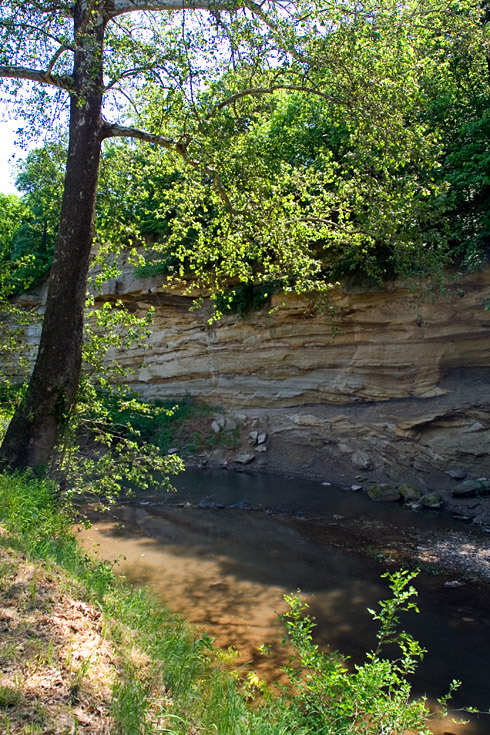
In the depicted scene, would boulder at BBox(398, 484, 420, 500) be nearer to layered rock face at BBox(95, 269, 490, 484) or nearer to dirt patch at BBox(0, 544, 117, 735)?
layered rock face at BBox(95, 269, 490, 484)

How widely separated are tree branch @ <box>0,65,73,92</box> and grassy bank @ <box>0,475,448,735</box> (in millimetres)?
5044

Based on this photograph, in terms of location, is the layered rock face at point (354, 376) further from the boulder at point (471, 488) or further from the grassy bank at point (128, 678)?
the grassy bank at point (128, 678)

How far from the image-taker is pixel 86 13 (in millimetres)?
6059

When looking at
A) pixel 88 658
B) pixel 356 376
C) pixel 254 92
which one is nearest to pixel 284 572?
pixel 88 658

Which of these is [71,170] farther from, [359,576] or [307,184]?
[359,576]

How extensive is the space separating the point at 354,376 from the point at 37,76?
9106 mm

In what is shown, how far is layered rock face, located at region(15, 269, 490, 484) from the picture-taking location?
10.9 meters

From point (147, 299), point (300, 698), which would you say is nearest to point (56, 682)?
point (300, 698)

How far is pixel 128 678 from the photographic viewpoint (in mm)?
3047

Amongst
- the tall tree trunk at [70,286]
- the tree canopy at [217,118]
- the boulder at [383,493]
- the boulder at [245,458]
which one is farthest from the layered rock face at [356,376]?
the tall tree trunk at [70,286]

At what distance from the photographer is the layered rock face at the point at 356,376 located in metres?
10.9

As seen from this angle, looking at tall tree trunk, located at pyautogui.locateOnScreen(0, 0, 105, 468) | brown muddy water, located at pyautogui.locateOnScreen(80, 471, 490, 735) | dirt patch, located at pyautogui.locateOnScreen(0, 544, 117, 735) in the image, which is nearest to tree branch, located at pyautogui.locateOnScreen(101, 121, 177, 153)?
tall tree trunk, located at pyautogui.locateOnScreen(0, 0, 105, 468)

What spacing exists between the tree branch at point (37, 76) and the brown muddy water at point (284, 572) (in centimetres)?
523

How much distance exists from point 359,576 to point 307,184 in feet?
19.0
